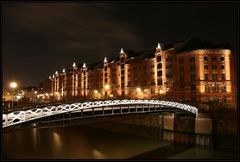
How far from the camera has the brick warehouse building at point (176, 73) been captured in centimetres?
6931

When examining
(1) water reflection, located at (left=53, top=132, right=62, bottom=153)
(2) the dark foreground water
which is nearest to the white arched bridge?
(2) the dark foreground water

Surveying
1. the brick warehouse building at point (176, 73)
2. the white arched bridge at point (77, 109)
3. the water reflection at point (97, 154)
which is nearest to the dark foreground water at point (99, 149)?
the water reflection at point (97, 154)

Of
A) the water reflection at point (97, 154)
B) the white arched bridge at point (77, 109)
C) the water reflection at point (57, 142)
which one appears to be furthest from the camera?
the water reflection at point (57, 142)

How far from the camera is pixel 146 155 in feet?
117

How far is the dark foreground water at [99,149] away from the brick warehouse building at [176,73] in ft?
39.7

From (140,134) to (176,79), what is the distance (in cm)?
2828

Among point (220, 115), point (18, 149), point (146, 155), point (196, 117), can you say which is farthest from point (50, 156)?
point (220, 115)

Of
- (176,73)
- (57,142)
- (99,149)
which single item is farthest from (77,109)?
(176,73)

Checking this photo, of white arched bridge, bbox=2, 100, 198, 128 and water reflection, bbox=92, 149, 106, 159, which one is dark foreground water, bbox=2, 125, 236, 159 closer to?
water reflection, bbox=92, 149, 106, 159

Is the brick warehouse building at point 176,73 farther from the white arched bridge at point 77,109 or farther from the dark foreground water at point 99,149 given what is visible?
the dark foreground water at point 99,149

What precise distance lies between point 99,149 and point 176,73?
136ft

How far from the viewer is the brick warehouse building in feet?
227

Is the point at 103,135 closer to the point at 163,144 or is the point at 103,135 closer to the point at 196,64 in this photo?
the point at 163,144

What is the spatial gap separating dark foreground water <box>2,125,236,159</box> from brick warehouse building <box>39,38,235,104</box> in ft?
39.7
